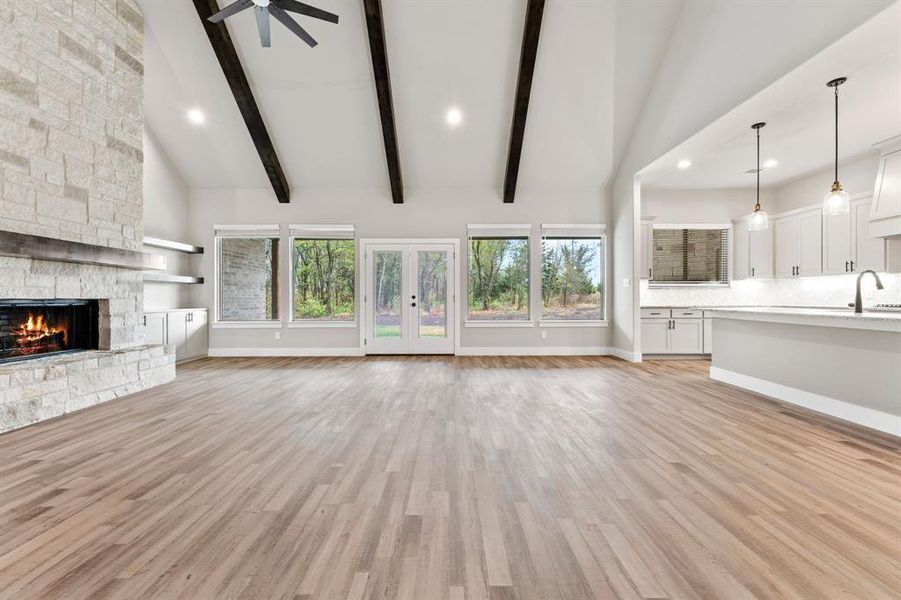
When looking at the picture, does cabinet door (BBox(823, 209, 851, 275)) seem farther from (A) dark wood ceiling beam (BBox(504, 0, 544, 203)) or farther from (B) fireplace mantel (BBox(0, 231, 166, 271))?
(B) fireplace mantel (BBox(0, 231, 166, 271))

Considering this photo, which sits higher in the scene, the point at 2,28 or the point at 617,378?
the point at 2,28

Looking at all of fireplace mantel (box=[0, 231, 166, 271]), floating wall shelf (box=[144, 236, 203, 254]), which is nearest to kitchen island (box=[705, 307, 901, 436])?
fireplace mantel (box=[0, 231, 166, 271])

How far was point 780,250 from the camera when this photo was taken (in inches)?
281

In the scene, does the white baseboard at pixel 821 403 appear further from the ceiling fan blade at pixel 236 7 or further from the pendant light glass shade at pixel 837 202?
the ceiling fan blade at pixel 236 7

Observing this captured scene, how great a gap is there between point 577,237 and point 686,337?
8.09ft

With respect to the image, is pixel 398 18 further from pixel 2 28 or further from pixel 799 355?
pixel 799 355

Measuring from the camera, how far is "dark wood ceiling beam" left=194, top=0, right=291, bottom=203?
17.0ft

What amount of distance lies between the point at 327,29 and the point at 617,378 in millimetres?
5699

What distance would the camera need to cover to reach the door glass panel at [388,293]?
25.4 ft

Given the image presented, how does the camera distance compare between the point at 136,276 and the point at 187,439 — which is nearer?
the point at 187,439

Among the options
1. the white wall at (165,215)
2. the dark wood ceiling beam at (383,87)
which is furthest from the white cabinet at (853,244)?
the white wall at (165,215)

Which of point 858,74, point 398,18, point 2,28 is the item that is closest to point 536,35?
point 398,18

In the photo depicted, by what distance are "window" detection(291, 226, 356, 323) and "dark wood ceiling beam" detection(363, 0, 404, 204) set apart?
57.3 inches

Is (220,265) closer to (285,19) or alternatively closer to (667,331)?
(285,19)
